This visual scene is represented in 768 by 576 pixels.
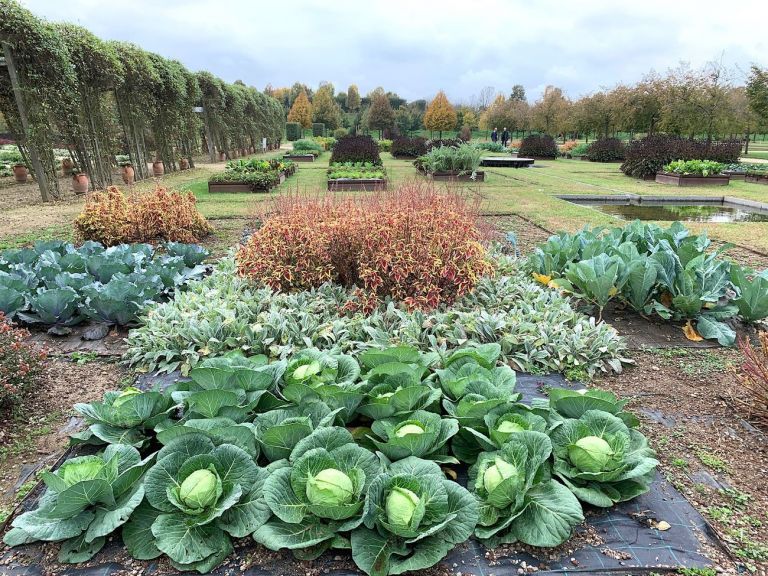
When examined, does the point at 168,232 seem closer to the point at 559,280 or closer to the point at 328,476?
the point at 559,280

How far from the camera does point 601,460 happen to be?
2.14 meters

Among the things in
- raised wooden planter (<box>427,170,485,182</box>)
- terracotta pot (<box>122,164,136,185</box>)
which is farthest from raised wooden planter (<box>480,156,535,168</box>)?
terracotta pot (<box>122,164,136,185</box>)

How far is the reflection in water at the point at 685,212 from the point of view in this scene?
9969mm

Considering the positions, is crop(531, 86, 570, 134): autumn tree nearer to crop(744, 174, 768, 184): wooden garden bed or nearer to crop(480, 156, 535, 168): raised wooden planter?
crop(480, 156, 535, 168): raised wooden planter

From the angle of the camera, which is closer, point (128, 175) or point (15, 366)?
point (15, 366)

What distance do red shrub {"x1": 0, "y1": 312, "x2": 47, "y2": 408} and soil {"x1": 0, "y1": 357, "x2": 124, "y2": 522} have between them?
9 cm

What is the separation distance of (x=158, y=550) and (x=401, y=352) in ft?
4.73

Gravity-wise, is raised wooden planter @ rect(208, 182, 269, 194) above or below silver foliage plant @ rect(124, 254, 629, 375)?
above

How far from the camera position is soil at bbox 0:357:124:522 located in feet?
8.05

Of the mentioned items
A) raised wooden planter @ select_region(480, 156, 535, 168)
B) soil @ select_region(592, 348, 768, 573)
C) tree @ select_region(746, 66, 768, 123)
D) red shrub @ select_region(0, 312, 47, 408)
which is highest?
tree @ select_region(746, 66, 768, 123)

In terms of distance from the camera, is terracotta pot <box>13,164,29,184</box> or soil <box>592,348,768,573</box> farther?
terracotta pot <box>13,164,29,184</box>

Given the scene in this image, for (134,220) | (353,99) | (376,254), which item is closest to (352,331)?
(376,254)

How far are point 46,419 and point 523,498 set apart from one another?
2.60 metres

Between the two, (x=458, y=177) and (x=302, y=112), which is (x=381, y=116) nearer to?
(x=302, y=112)
